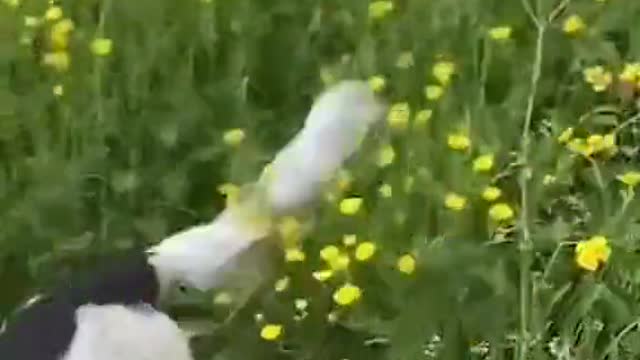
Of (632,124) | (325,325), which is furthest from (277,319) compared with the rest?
(632,124)

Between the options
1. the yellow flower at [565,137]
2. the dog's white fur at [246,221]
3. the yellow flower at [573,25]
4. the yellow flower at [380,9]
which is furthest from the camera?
the yellow flower at [380,9]

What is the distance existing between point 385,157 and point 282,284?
228mm

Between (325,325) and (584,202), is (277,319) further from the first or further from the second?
(584,202)

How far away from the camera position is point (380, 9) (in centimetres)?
256

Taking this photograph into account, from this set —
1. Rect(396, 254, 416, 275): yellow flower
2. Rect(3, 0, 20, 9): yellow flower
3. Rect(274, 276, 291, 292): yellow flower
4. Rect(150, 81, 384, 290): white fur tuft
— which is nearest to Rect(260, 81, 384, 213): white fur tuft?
Rect(150, 81, 384, 290): white fur tuft

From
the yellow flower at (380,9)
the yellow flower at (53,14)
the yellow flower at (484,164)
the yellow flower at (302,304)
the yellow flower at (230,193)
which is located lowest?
the yellow flower at (302,304)

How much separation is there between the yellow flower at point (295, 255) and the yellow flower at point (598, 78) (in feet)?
1.78

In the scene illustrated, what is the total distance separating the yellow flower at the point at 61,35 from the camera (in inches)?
102

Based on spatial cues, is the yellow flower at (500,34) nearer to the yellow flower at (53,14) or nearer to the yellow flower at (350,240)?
the yellow flower at (350,240)

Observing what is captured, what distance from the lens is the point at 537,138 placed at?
89.9 inches

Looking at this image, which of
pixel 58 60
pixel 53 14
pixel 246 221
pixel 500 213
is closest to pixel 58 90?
pixel 58 60

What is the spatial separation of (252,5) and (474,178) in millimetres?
686

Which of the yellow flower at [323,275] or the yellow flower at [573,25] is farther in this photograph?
the yellow flower at [573,25]

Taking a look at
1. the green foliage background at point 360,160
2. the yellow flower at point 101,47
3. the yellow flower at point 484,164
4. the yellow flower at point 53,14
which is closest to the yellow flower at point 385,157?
the green foliage background at point 360,160
